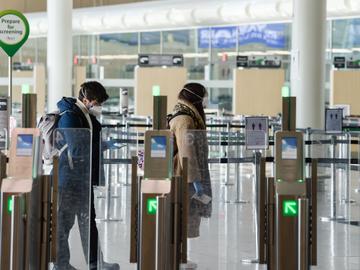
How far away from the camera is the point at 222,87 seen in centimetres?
3225

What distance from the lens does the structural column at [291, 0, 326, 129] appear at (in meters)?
17.6

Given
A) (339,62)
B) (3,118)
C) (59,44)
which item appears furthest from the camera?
(339,62)

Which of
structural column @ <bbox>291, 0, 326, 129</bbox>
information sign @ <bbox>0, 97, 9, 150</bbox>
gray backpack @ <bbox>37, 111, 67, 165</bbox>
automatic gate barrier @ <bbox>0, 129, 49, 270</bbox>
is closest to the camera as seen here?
automatic gate barrier @ <bbox>0, 129, 49, 270</bbox>

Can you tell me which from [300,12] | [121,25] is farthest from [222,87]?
[300,12]

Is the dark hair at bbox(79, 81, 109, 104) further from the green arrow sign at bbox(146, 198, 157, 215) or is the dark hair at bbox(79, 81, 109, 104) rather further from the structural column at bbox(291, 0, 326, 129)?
the structural column at bbox(291, 0, 326, 129)

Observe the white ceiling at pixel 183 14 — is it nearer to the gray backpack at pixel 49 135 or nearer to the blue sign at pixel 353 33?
the blue sign at pixel 353 33

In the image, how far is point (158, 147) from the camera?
268 inches

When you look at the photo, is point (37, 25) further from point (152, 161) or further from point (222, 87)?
point (152, 161)

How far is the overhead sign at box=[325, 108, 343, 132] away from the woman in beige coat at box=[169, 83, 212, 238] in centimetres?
564

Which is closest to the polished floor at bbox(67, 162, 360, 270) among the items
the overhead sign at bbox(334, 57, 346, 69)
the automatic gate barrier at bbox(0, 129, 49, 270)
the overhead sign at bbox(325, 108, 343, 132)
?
the automatic gate barrier at bbox(0, 129, 49, 270)

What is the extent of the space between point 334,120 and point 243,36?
18432mm

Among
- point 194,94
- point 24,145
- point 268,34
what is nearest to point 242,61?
point 268,34

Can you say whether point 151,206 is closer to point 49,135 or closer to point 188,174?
point 188,174

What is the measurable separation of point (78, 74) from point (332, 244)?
24119mm
